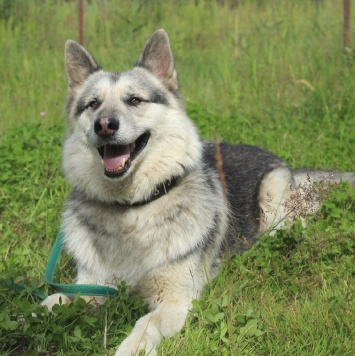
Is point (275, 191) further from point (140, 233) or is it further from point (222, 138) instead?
point (222, 138)

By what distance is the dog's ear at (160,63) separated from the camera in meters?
3.98

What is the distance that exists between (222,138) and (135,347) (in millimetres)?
3704

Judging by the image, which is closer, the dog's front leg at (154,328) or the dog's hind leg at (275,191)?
the dog's front leg at (154,328)

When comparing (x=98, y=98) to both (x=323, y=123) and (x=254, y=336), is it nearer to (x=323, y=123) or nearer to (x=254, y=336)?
(x=254, y=336)

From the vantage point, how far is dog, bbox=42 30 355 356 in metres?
3.58

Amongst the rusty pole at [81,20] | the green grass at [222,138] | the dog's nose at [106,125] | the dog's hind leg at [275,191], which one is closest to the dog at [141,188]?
the dog's nose at [106,125]

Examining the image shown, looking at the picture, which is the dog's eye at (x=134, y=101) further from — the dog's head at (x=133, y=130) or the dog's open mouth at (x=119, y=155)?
the dog's open mouth at (x=119, y=155)

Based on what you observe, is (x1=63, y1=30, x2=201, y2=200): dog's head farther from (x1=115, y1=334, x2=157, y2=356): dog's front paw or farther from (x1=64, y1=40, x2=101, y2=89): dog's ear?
(x1=115, y1=334, x2=157, y2=356): dog's front paw

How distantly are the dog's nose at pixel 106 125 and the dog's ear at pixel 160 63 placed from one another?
2.27 feet

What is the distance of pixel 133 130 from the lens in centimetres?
359

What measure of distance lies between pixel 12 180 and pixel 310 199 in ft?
9.39

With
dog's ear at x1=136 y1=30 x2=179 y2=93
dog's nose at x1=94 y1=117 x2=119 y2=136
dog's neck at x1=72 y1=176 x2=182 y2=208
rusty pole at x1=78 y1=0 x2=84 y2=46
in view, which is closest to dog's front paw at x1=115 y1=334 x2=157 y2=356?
dog's neck at x1=72 y1=176 x2=182 y2=208

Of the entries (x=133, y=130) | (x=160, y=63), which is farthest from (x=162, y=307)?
(x=160, y=63)

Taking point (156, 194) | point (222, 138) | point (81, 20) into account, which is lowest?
point (222, 138)
